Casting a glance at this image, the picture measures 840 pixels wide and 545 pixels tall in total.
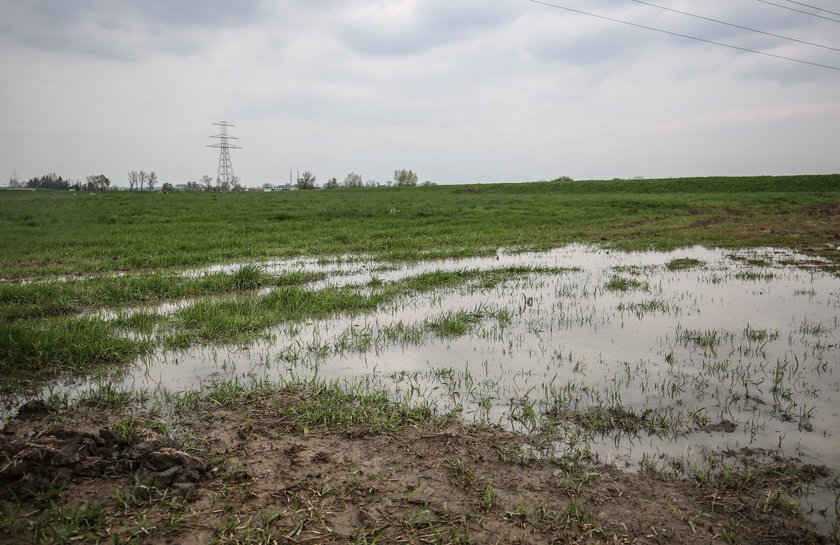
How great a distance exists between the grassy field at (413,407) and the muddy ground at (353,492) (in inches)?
0.7

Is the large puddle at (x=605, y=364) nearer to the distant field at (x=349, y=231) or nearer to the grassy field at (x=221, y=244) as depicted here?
the grassy field at (x=221, y=244)

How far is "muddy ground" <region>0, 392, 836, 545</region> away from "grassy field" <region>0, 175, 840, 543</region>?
2cm

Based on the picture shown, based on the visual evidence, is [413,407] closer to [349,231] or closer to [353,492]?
[353,492]

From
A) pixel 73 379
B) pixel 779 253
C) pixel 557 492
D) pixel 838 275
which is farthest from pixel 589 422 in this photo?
pixel 779 253

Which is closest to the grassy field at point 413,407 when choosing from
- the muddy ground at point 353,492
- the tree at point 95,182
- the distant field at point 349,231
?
the muddy ground at point 353,492

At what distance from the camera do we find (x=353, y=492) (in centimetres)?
358

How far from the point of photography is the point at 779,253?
16312 mm

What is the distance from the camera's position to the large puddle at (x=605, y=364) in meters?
4.45

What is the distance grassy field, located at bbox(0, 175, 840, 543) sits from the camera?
3.30 meters

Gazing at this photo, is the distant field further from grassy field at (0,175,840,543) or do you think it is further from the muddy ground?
the muddy ground

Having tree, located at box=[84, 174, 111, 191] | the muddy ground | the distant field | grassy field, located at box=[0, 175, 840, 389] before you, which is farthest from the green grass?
tree, located at box=[84, 174, 111, 191]

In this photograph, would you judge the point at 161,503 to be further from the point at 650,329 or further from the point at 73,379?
the point at 650,329

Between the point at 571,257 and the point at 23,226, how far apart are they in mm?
18595

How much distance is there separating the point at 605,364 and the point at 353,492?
3.85 meters
